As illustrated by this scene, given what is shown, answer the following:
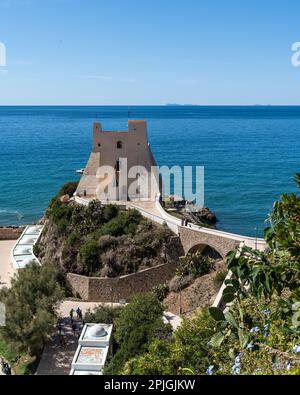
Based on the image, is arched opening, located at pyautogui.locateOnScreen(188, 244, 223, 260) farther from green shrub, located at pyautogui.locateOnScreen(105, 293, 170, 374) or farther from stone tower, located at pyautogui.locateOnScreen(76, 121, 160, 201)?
stone tower, located at pyautogui.locateOnScreen(76, 121, 160, 201)

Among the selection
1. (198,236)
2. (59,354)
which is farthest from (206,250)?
(59,354)

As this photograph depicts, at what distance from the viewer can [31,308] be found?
68.1 feet

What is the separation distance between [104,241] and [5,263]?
8.85m

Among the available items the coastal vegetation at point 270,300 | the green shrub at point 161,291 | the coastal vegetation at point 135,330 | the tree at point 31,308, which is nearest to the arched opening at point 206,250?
the green shrub at point 161,291

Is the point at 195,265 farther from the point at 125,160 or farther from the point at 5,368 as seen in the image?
the point at 125,160

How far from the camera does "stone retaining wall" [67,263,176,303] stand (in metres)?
25.9

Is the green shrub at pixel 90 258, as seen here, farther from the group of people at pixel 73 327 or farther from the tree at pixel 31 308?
the tree at pixel 31 308

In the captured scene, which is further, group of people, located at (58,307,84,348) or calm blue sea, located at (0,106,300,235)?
calm blue sea, located at (0,106,300,235)

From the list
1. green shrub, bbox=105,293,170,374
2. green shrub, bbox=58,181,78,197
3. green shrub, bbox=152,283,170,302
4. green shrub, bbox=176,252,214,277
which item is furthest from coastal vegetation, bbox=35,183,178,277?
green shrub, bbox=58,181,78,197

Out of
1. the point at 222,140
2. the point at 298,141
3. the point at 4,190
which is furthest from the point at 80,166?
the point at 298,141

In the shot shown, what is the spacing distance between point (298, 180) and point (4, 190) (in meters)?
58.4

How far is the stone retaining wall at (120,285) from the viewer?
1021 inches

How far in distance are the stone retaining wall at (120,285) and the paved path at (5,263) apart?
17.0 ft

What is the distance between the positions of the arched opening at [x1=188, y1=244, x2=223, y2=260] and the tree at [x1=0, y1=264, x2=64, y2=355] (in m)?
A: 7.91
